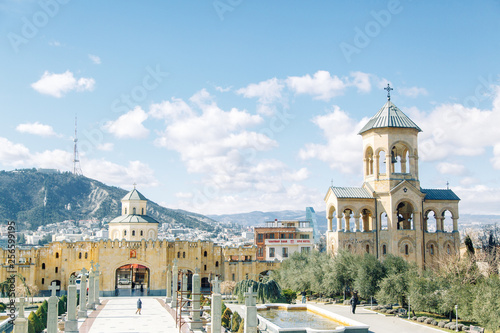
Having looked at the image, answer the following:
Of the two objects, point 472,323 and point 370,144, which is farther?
point 370,144

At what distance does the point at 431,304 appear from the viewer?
26.9 metres

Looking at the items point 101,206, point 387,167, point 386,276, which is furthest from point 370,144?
point 101,206

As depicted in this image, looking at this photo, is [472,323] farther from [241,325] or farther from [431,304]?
[241,325]

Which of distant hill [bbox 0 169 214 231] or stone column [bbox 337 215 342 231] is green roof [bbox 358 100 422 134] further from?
distant hill [bbox 0 169 214 231]

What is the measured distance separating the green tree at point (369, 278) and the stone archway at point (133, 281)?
998 inches

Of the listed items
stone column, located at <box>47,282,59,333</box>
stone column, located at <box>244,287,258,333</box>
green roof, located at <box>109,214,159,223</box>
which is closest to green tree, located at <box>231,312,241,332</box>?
stone column, located at <box>244,287,258,333</box>

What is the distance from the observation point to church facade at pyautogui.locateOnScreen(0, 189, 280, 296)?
1969 inches

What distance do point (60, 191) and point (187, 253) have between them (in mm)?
133083

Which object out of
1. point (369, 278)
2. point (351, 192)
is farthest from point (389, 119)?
point (369, 278)

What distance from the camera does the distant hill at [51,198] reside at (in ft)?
517

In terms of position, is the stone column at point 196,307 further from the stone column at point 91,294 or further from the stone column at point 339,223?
the stone column at point 339,223

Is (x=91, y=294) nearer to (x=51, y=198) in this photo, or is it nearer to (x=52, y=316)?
(x=52, y=316)

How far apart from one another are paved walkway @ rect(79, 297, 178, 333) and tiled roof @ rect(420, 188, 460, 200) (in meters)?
22.7

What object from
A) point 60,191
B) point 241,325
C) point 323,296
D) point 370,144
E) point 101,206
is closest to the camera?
point 241,325
